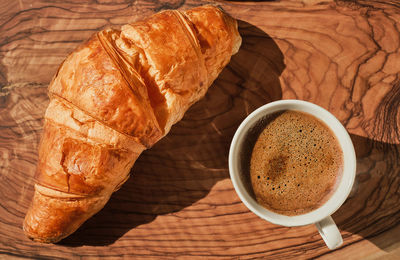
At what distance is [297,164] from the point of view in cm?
104

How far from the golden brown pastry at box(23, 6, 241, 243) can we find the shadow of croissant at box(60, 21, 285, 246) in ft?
0.54

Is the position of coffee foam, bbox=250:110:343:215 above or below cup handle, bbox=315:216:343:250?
above

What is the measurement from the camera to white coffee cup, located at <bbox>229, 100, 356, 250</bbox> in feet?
3.24

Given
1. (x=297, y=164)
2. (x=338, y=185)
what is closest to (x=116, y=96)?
(x=297, y=164)

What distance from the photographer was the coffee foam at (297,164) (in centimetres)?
104

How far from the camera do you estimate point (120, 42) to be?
1.00 meters

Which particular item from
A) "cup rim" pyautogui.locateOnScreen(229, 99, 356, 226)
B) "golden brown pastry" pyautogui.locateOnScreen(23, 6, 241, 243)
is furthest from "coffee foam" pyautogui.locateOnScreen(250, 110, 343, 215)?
"golden brown pastry" pyautogui.locateOnScreen(23, 6, 241, 243)

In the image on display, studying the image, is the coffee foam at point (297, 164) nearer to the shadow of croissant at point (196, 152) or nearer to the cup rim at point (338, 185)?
the cup rim at point (338, 185)

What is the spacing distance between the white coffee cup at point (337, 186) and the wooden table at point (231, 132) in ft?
0.55

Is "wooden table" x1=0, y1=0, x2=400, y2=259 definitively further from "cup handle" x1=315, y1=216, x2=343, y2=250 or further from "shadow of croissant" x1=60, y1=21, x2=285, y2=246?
"cup handle" x1=315, y1=216, x2=343, y2=250

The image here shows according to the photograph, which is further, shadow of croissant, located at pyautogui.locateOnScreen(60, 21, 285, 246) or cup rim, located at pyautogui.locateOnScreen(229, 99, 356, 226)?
shadow of croissant, located at pyautogui.locateOnScreen(60, 21, 285, 246)

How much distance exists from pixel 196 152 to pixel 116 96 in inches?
15.6

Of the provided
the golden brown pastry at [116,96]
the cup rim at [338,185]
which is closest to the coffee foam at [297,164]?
the cup rim at [338,185]

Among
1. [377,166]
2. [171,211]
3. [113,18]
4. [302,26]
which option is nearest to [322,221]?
[377,166]
